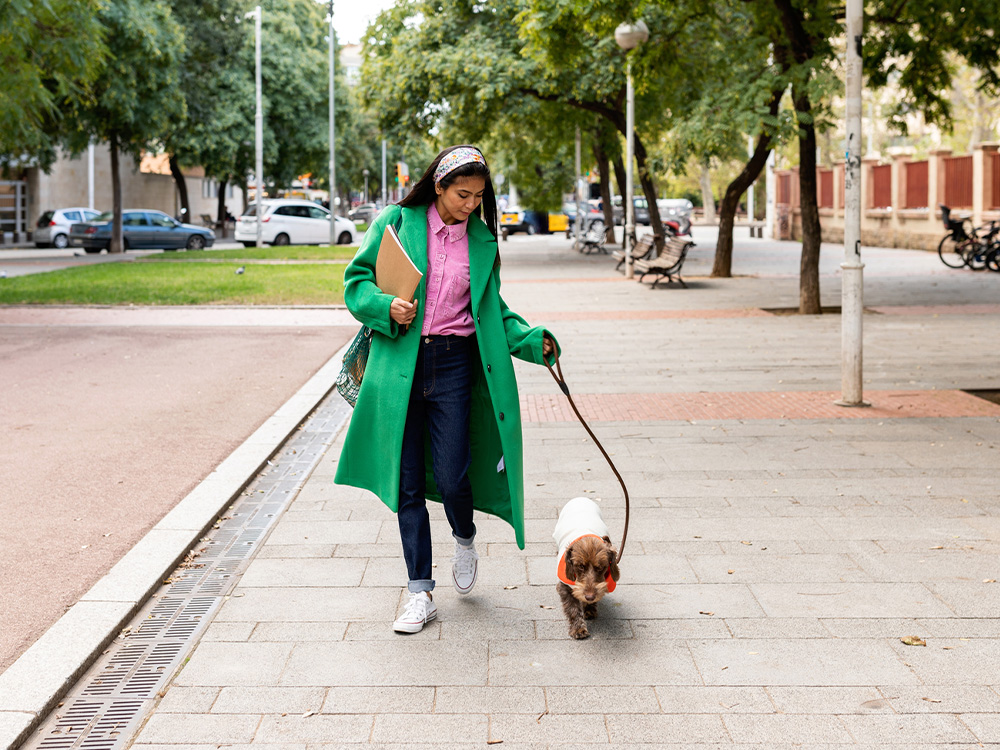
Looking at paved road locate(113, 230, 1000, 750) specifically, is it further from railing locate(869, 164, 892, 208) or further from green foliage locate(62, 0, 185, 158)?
railing locate(869, 164, 892, 208)

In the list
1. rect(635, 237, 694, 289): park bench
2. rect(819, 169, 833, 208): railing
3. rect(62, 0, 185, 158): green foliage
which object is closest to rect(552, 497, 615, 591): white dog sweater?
rect(635, 237, 694, 289): park bench

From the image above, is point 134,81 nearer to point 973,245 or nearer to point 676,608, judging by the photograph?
point 973,245

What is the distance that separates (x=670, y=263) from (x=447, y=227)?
1744cm

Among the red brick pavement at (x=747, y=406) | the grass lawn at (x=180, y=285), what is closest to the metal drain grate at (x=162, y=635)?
the red brick pavement at (x=747, y=406)

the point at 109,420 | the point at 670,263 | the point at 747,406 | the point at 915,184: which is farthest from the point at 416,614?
the point at 915,184

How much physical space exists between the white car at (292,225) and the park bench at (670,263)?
2052cm

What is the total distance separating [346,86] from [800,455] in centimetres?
4838

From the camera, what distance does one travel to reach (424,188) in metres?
4.20

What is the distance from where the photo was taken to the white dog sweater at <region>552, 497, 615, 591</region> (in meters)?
4.19

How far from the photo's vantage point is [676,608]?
4496 mm

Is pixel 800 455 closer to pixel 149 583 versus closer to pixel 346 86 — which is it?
pixel 149 583

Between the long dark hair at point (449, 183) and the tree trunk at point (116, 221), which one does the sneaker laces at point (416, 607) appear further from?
the tree trunk at point (116, 221)

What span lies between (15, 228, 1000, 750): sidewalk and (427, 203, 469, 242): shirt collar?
4.62 ft

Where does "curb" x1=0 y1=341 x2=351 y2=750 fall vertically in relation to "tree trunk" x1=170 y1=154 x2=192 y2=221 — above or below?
below
